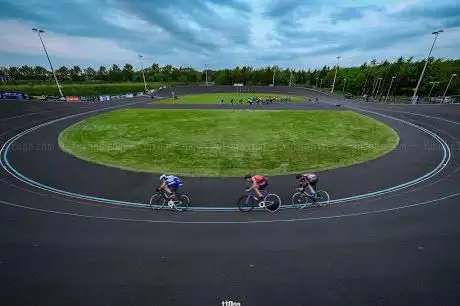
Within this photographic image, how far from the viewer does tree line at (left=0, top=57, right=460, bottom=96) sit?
232 feet

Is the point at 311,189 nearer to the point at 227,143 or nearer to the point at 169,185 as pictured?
the point at 169,185

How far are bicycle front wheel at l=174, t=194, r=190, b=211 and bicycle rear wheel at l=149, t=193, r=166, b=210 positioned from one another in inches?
20.8

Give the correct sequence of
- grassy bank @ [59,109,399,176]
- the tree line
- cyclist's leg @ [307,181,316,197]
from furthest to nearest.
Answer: the tree line
grassy bank @ [59,109,399,176]
cyclist's leg @ [307,181,316,197]

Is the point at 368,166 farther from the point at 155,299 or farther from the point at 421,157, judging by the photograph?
the point at 155,299

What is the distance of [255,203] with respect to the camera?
976 centimetres

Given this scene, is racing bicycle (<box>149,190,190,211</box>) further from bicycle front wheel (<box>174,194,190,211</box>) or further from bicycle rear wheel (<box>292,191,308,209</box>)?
bicycle rear wheel (<box>292,191,308,209</box>)

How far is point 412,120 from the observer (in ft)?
92.7

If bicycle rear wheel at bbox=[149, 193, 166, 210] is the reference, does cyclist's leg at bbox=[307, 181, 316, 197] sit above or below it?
above

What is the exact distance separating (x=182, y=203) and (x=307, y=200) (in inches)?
188

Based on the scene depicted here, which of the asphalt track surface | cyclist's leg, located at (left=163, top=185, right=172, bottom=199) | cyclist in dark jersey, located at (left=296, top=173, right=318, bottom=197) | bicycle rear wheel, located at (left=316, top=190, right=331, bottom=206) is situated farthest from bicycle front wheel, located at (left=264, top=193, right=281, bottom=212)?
cyclist's leg, located at (left=163, top=185, right=172, bottom=199)

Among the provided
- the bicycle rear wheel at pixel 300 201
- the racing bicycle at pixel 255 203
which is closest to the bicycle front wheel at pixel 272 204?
the racing bicycle at pixel 255 203

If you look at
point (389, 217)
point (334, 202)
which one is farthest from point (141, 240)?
point (389, 217)

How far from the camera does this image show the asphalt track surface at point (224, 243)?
575 centimetres

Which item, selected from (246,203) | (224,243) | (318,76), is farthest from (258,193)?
(318,76)
